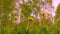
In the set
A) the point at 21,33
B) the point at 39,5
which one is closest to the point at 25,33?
the point at 21,33

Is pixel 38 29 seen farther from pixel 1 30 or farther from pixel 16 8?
pixel 16 8

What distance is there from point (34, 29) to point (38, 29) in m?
0.02

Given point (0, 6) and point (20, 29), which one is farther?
point (0, 6)

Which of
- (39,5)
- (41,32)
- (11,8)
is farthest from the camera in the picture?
(39,5)

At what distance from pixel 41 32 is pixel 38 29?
0.11 feet

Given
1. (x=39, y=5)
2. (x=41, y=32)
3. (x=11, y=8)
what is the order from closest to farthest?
1. (x=41, y=32)
2. (x=11, y=8)
3. (x=39, y=5)

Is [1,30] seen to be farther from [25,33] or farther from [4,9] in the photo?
[4,9]

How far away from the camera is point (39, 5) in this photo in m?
2.68

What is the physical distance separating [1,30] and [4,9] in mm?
1748

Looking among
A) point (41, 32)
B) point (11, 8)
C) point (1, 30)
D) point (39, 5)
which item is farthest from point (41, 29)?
point (39, 5)

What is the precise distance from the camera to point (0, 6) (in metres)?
2.57

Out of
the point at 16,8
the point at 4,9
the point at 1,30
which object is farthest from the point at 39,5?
the point at 1,30

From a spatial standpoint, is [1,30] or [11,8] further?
[11,8]

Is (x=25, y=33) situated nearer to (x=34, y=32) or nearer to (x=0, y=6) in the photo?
(x=34, y=32)
